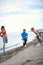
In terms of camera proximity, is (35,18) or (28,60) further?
(35,18)

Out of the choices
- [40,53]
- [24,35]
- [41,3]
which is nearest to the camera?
[40,53]

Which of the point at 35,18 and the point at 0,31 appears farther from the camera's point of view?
the point at 35,18

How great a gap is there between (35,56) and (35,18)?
3454mm

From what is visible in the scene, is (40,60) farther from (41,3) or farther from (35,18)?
(35,18)

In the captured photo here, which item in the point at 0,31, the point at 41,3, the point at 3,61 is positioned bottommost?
the point at 3,61

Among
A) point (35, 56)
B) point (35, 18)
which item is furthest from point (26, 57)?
point (35, 18)

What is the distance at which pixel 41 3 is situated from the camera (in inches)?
357

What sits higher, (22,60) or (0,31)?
(0,31)

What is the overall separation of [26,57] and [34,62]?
72cm

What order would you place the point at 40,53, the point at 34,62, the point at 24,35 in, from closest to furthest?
the point at 34,62 → the point at 40,53 → the point at 24,35

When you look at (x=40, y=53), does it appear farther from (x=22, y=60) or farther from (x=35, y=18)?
(x=35, y=18)

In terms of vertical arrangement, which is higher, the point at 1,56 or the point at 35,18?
the point at 35,18

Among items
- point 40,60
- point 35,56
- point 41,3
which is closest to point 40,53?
point 35,56

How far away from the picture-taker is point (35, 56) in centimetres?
687
